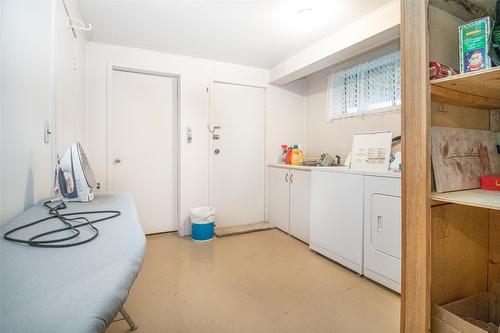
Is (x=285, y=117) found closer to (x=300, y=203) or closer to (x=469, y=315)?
(x=300, y=203)

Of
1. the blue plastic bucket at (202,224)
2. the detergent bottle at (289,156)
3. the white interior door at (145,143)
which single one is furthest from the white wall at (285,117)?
the white interior door at (145,143)

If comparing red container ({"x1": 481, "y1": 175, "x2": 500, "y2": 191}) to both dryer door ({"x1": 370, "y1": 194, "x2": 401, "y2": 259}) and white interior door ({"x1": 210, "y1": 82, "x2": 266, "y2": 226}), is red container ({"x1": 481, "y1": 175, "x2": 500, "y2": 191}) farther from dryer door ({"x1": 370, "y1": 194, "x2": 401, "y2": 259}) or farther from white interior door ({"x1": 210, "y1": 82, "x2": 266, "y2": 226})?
white interior door ({"x1": 210, "y1": 82, "x2": 266, "y2": 226})

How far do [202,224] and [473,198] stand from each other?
2.59 metres

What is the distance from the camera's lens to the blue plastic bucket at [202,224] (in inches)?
119

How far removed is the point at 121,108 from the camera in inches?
119

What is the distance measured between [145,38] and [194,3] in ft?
3.10

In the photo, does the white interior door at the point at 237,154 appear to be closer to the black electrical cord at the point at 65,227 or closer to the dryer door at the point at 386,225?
the dryer door at the point at 386,225

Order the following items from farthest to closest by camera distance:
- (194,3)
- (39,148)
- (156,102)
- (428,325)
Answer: (156,102)
(194,3)
(39,148)
(428,325)

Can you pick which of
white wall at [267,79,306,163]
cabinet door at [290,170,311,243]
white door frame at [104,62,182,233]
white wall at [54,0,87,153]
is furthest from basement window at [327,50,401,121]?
white wall at [54,0,87,153]

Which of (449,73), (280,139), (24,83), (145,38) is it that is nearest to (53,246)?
(24,83)

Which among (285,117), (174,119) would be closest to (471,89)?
(285,117)

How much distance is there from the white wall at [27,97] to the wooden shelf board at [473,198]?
5.91 feet

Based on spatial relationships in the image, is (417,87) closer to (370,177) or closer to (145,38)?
(370,177)

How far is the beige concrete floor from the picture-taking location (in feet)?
5.09
